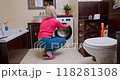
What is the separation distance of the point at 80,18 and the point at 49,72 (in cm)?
171

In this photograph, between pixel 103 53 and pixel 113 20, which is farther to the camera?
pixel 113 20

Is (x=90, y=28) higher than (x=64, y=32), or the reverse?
(x=90, y=28)

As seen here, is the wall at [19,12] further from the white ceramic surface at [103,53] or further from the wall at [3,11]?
the white ceramic surface at [103,53]

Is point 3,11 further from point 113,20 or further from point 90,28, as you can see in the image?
point 113,20

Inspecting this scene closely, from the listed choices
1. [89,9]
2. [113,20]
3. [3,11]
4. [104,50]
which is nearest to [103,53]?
[104,50]

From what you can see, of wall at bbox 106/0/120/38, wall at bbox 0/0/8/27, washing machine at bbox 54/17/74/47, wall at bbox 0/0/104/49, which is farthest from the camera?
wall at bbox 0/0/104/49

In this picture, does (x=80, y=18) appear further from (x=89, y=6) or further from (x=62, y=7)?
(x=62, y=7)

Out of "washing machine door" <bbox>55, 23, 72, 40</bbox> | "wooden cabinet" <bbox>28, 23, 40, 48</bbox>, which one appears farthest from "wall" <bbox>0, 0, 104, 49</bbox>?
"washing machine door" <bbox>55, 23, 72, 40</bbox>

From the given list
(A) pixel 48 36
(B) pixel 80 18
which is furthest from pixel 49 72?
(B) pixel 80 18

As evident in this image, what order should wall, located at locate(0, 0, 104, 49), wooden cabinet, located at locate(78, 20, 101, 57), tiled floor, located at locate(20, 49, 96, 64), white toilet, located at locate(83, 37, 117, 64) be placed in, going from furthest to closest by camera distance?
1. wall, located at locate(0, 0, 104, 49)
2. wooden cabinet, located at locate(78, 20, 101, 57)
3. tiled floor, located at locate(20, 49, 96, 64)
4. white toilet, located at locate(83, 37, 117, 64)

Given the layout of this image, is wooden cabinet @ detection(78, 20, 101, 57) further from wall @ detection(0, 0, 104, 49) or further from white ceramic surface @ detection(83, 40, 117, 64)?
wall @ detection(0, 0, 104, 49)

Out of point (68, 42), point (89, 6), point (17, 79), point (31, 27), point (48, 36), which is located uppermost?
point (89, 6)

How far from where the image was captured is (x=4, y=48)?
5.98 ft

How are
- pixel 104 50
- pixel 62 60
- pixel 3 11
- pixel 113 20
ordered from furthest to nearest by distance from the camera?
pixel 3 11
pixel 62 60
pixel 113 20
pixel 104 50
